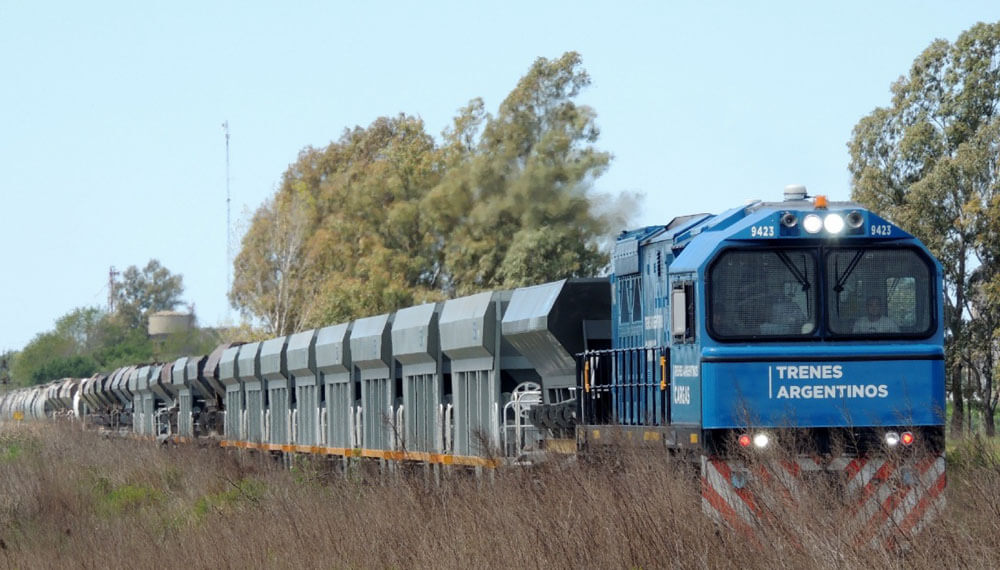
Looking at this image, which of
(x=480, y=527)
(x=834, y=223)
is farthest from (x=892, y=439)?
(x=480, y=527)

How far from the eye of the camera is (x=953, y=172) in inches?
1447

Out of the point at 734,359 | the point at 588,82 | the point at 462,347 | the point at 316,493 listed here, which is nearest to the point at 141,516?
the point at 316,493

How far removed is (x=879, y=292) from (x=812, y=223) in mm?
796

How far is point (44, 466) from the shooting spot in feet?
88.3

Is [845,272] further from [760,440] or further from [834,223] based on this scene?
[760,440]

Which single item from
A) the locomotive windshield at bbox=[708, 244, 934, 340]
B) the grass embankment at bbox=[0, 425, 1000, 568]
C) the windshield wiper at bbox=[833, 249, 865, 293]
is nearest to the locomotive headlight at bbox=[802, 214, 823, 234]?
the locomotive windshield at bbox=[708, 244, 934, 340]

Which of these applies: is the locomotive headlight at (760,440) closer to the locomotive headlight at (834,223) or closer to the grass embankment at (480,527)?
the grass embankment at (480,527)

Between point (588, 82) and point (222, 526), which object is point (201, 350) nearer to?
point (588, 82)

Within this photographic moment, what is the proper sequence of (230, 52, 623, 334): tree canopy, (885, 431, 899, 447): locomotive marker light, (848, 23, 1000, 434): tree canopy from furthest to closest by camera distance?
(230, 52, 623, 334): tree canopy
(848, 23, 1000, 434): tree canopy
(885, 431, 899, 447): locomotive marker light

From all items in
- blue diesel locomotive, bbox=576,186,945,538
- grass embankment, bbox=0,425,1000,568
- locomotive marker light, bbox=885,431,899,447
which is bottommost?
grass embankment, bbox=0,425,1000,568

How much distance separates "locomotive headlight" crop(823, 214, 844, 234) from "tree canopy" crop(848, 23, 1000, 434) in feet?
78.5

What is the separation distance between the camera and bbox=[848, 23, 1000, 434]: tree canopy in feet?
120

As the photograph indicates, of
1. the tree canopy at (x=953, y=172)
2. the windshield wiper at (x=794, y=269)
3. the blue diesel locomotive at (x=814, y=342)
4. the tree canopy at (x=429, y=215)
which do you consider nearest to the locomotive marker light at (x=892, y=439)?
the blue diesel locomotive at (x=814, y=342)

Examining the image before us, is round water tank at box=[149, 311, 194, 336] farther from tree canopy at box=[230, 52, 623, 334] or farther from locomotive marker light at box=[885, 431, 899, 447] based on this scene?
locomotive marker light at box=[885, 431, 899, 447]
